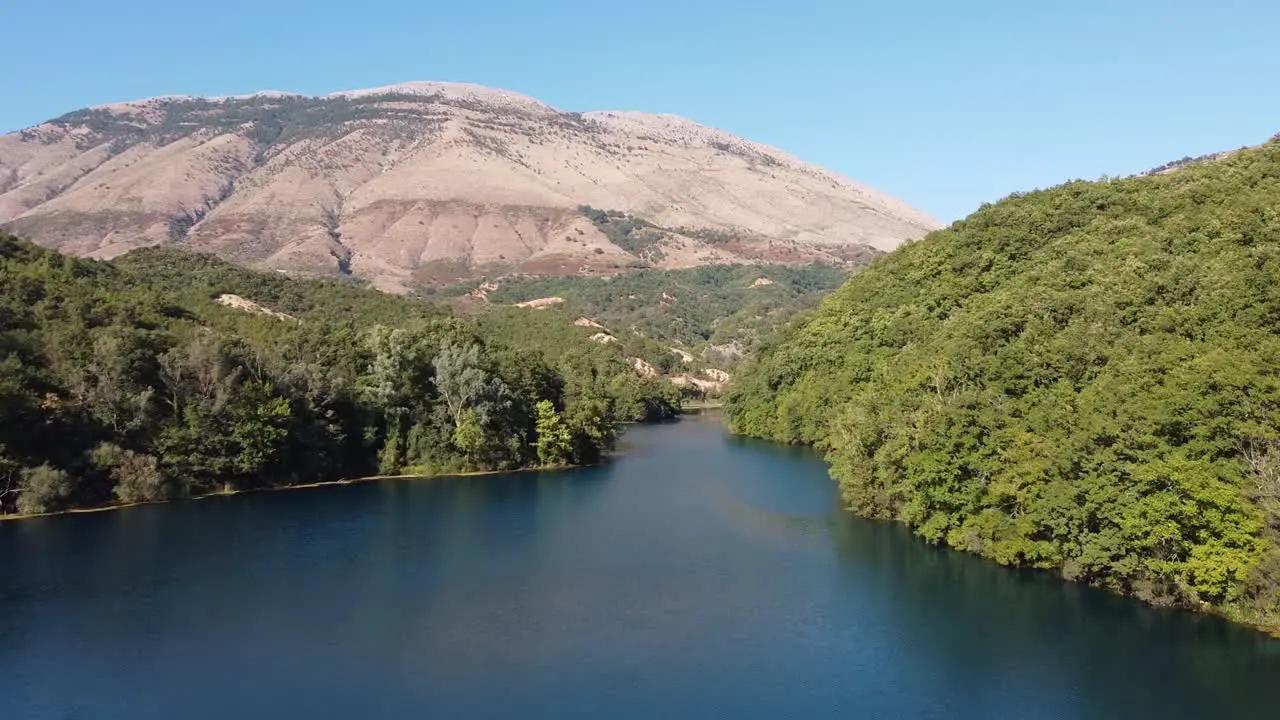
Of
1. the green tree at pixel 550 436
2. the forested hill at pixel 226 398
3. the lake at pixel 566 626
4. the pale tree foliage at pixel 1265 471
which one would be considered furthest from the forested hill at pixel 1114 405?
the forested hill at pixel 226 398

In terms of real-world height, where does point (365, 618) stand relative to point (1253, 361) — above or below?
below

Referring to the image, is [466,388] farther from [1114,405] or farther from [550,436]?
[1114,405]

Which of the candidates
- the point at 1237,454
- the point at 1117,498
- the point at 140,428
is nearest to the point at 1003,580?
the point at 1117,498

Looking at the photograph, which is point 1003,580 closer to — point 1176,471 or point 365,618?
point 1176,471

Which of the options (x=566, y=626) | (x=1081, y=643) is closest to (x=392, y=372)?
(x=566, y=626)

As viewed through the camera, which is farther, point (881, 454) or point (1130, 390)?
point (881, 454)

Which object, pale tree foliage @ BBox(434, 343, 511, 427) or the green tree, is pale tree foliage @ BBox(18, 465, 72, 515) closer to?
pale tree foliage @ BBox(434, 343, 511, 427)
